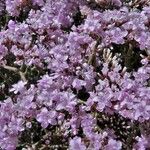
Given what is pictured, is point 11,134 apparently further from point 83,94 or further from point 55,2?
point 55,2

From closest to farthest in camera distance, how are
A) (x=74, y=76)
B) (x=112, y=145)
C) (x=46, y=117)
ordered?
(x=112, y=145)
(x=46, y=117)
(x=74, y=76)

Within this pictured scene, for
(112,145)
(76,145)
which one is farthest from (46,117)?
(112,145)

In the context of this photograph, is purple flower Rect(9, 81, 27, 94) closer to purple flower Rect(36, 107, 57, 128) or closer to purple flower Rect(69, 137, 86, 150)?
purple flower Rect(36, 107, 57, 128)

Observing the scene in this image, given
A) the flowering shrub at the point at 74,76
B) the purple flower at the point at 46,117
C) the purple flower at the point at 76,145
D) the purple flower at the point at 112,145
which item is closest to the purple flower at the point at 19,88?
the flowering shrub at the point at 74,76

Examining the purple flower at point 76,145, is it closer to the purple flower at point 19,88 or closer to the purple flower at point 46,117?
the purple flower at point 46,117

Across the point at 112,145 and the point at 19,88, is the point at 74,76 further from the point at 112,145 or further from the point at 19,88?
the point at 112,145

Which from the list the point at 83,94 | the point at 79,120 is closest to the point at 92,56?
the point at 83,94

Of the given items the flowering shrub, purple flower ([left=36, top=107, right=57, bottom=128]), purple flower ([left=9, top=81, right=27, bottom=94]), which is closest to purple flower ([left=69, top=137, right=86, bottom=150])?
the flowering shrub

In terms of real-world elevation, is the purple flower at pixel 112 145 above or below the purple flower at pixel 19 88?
below
